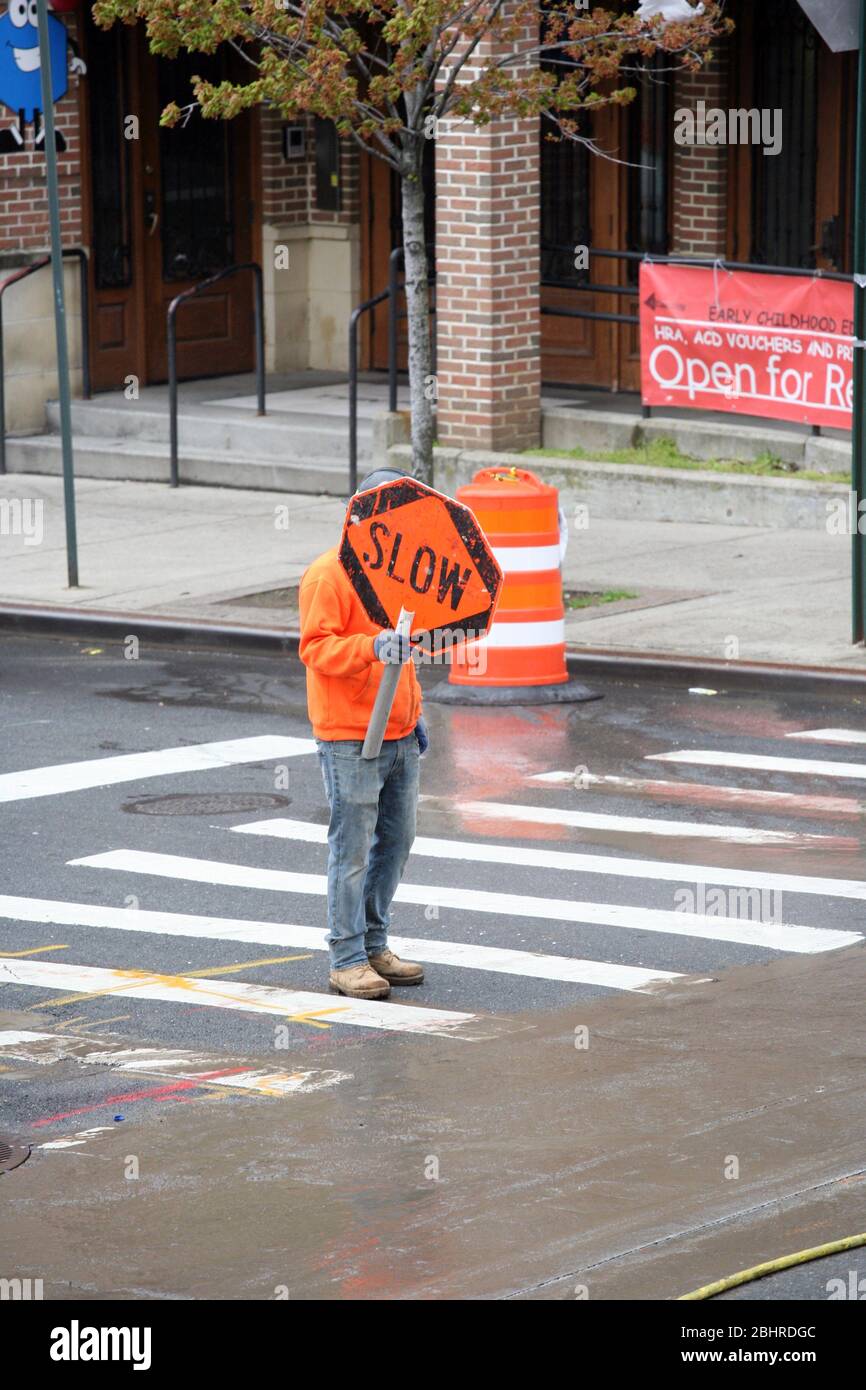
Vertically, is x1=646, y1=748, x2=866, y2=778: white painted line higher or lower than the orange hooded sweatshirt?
lower

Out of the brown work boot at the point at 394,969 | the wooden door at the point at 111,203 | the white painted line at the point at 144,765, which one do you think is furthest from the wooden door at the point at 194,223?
the brown work boot at the point at 394,969

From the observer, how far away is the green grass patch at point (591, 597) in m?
15.0

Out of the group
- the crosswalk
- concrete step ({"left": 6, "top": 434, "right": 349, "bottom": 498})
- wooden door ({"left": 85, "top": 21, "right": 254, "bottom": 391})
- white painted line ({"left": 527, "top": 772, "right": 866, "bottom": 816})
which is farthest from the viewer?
wooden door ({"left": 85, "top": 21, "right": 254, "bottom": 391})

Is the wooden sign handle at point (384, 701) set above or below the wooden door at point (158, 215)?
below

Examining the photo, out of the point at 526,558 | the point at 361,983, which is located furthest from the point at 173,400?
the point at 361,983

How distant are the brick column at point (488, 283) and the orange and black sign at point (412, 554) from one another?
1050cm

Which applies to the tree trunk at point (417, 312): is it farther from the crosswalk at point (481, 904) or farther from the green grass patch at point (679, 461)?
the crosswalk at point (481, 904)

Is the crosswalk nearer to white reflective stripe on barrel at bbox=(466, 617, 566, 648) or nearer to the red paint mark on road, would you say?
the red paint mark on road

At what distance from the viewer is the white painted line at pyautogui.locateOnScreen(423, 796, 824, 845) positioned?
10227 millimetres

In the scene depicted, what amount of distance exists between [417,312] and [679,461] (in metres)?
3.61

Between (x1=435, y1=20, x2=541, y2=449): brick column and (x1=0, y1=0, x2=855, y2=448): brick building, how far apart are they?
0.02 m

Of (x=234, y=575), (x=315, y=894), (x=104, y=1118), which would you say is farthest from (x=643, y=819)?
(x=234, y=575)

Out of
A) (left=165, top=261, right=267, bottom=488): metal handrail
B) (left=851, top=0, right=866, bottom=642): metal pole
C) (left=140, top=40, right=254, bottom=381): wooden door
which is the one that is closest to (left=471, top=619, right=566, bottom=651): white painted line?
(left=851, top=0, right=866, bottom=642): metal pole
